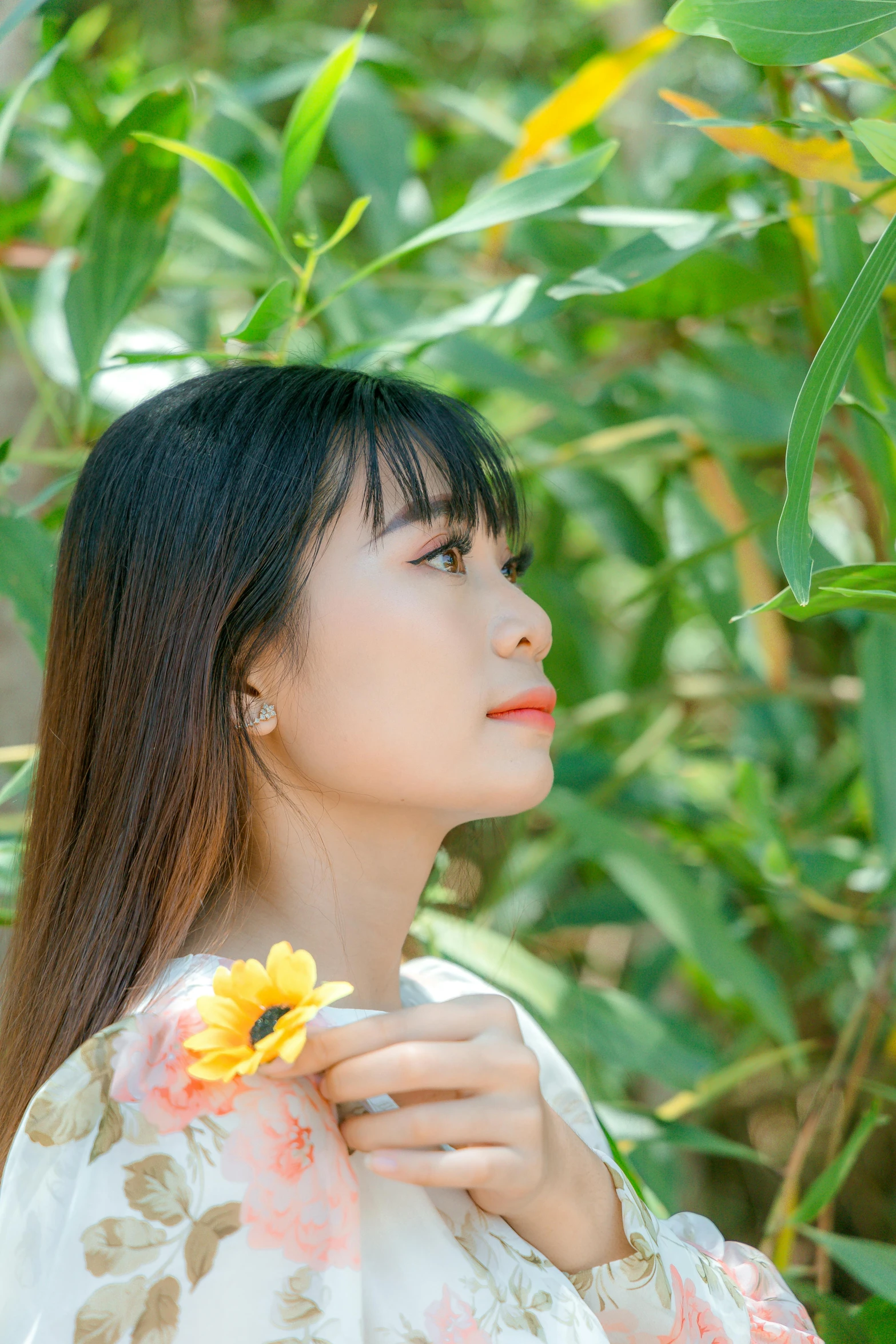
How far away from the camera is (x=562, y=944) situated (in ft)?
4.85

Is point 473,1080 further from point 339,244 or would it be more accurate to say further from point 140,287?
point 339,244

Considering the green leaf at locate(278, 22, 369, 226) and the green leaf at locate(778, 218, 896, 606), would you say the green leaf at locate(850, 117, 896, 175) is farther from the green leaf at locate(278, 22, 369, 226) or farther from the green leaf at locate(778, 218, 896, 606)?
the green leaf at locate(278, 22, 369, 226)

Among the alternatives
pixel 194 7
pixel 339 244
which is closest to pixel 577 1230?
pixel 339 244

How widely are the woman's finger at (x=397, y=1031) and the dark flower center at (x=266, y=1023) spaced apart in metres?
0.03

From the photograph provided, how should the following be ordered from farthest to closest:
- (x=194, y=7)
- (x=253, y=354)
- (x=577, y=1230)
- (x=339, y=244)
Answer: (x=194, y=7)
(x=339, y=244)
(x=253, y=354)
(x=577, y=1230)

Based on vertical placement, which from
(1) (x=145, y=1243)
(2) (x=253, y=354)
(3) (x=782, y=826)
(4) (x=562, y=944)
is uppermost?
(2) (x=253, y=354)

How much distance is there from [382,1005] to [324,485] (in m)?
0.31

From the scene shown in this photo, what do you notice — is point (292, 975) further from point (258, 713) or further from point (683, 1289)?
point (683, 1289)

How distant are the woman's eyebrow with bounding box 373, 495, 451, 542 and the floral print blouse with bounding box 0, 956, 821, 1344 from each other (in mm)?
262

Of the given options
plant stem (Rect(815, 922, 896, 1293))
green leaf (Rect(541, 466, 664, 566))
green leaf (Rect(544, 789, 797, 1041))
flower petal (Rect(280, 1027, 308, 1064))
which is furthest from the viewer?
green leaf (Rect(541, 466, 664, 566))

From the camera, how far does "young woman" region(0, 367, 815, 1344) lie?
19.3 inches

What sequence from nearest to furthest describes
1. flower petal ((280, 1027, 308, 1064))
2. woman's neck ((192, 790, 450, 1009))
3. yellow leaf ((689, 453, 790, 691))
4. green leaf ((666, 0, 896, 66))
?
flower petal ((280, 1027, 308, 1064)) < green leaf ((666, 0, 896, 66)) < woman's neck ((192, 790, 450, 1009)) < yellow leaf ((689, 453, 790, 691))

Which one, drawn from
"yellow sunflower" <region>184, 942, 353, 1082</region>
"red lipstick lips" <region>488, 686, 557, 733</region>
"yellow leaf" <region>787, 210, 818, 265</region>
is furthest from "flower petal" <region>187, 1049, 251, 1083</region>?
"yellow leaf" <region>787, 210, 818, 265</region>

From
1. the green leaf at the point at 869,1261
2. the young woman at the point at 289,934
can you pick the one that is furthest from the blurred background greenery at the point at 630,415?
the young woman at the point at 289,934
